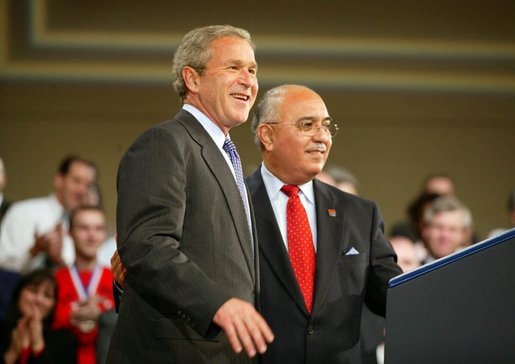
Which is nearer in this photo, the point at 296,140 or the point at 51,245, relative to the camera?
the point at 296,140

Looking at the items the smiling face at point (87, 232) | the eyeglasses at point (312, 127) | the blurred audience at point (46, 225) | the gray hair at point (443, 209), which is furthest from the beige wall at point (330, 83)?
the eyeglasses at point (312, 127)

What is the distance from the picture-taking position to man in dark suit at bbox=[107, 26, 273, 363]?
2.15 m

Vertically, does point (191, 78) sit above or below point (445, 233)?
above

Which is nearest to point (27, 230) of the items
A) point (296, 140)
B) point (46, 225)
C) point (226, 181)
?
point (46, 225)

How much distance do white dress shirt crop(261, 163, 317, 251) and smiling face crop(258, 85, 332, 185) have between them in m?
0.02

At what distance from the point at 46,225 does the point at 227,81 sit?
3537mm

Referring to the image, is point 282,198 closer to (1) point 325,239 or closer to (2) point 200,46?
(1) point 325,239

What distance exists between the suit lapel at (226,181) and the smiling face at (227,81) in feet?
0.25

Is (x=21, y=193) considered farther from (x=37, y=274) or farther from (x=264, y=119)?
(x=264, y=119)

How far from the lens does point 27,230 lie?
5.78 m

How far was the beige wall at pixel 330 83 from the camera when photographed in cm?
764

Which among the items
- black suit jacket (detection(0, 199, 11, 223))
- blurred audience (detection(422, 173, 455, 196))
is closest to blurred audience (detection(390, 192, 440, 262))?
blurred audience (detection(422, 173, 455, 196))

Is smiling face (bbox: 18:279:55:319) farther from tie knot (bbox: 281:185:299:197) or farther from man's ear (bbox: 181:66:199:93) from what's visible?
man's ear (bbox: 181:66:199:93)

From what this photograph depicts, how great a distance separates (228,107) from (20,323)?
255 cm
